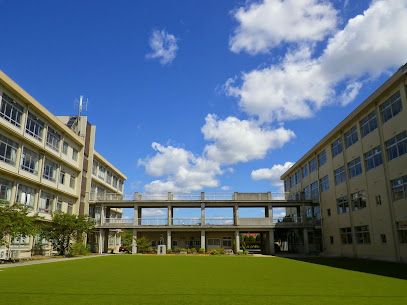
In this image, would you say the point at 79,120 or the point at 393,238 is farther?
the point at 79,120

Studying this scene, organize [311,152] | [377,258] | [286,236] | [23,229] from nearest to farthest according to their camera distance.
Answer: [23,229] → [377,258] → [311,152] → [286,236]

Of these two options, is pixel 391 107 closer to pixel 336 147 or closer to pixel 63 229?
pixel 336 147

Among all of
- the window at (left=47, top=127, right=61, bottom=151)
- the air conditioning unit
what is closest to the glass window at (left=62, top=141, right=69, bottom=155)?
the window at (left=47, top=127, right=61, bottom=151)

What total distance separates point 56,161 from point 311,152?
2771 centimetres

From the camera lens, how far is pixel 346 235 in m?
33.8

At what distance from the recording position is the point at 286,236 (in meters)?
50.5

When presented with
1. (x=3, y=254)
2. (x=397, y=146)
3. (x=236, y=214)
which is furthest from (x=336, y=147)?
(x=3, y=254)

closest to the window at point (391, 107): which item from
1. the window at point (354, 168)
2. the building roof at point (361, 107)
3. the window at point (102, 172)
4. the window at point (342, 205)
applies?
the building roof at point (361, 107)

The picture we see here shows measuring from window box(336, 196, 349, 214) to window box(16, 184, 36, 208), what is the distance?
2790 cm

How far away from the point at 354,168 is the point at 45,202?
2838 cm

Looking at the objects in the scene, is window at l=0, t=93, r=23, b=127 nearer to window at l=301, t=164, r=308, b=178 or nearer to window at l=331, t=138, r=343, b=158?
window at l=331, t=138, r=343, b=158

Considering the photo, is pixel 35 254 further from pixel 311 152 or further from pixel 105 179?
pixel 311 152

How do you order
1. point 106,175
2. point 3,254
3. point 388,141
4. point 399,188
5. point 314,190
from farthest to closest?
point 106,175 < point 314,190 < point 388,141 < point 3,254 < point 399,188

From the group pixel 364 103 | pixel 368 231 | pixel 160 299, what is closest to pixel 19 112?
pixel 160 299
